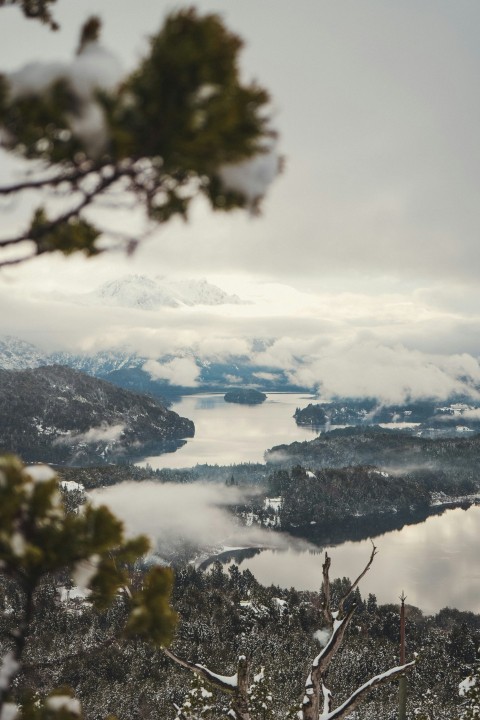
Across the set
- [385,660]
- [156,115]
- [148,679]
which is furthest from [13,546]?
[385,660]

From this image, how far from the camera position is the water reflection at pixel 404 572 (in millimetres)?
147000

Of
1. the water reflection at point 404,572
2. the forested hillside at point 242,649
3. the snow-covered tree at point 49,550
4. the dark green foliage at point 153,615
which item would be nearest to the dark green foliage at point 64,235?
the snow-covered tree at point 49,550

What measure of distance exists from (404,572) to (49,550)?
7577 inches

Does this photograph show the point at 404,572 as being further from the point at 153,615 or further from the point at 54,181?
the point at 54,181

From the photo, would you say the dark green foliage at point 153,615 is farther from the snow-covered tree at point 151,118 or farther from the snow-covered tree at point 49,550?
the snow-covered tree at point 151,118

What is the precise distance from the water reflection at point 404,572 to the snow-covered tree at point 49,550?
159237 mm

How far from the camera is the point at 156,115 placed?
2.49 meters

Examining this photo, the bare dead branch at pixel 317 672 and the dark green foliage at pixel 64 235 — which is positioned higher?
the dark green foliage at pixel 64 235

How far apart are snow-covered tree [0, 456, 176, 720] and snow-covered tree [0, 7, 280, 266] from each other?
1.92 metres

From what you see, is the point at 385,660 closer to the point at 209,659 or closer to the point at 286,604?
the point at 209,659

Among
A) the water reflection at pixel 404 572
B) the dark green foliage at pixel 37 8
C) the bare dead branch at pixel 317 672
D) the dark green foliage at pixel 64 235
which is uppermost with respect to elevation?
the dark green foliage at pixel 37 8

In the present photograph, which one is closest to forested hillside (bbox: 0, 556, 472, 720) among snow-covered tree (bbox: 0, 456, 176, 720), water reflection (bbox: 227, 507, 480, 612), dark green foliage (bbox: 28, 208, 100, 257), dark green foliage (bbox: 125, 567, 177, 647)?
water reflection (bbox: 227, 507, 480, 612)

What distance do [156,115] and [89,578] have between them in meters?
3.23

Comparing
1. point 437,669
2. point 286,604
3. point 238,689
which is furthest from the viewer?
point 286,604
